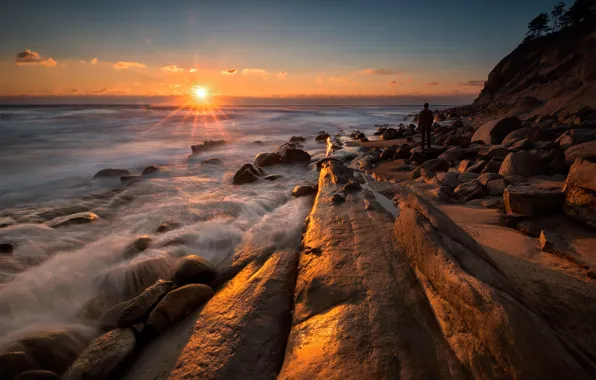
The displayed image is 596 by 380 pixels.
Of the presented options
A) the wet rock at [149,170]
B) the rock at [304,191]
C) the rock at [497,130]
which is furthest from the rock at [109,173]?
the rock at [497,130]

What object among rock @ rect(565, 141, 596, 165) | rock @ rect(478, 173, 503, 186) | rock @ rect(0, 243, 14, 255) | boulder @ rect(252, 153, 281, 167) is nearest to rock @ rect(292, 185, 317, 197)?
rock @ rect(478, 173, 503, 186)

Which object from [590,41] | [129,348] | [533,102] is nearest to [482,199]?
[129,348]

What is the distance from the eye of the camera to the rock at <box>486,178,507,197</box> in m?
5.04

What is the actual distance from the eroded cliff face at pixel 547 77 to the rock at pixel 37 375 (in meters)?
20.4

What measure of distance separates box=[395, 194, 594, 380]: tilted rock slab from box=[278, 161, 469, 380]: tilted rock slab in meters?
0.11

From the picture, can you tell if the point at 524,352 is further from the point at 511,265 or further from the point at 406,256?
the point at 511,265

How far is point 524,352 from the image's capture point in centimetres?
148

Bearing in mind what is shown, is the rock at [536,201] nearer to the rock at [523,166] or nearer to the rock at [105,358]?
the rock at [523,166]

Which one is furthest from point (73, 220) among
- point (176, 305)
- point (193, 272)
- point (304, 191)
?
point (304, 191)

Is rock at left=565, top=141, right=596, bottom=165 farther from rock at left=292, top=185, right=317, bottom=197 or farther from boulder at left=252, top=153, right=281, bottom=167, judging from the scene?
boulder at left=252, top=153, right=281, bottom=167

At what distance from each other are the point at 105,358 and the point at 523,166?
7.20 meters

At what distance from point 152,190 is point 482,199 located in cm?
807

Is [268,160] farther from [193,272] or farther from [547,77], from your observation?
[547,77]

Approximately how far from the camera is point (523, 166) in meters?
5.57
